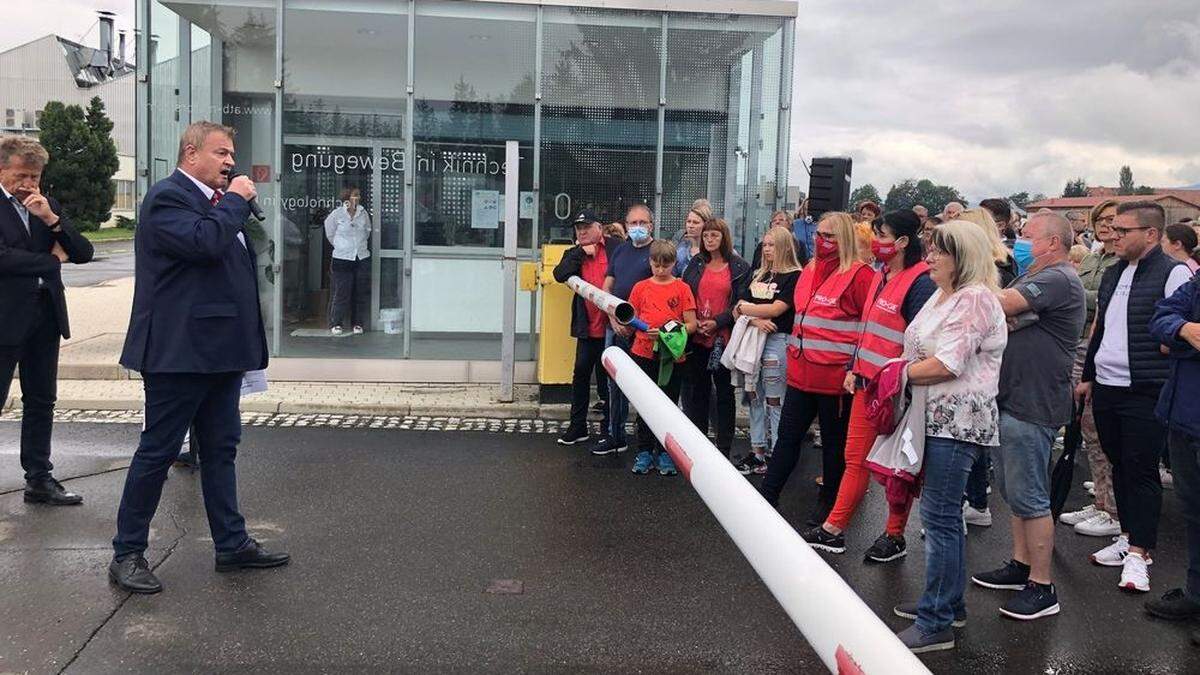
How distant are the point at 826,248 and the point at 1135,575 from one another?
7.62 feet

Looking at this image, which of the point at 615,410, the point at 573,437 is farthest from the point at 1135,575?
the point at 573,437

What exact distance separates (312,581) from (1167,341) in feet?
13.4

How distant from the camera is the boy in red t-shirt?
685 cm

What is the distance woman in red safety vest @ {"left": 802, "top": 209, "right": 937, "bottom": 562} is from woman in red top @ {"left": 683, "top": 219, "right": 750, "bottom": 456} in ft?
5.45

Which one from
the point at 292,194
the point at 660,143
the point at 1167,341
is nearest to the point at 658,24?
the point at 660,143

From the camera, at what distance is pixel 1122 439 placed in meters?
5.25

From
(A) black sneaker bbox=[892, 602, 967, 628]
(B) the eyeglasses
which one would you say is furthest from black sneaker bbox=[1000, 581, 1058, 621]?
(B) the eyeglasses

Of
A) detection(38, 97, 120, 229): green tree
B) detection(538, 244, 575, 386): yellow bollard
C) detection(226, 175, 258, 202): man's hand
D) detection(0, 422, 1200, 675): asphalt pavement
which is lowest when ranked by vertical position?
detection(0, 422, 1200, 675): asphalt pavement

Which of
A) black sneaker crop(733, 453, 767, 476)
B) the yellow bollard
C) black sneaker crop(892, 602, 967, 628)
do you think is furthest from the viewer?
the yellow bollard

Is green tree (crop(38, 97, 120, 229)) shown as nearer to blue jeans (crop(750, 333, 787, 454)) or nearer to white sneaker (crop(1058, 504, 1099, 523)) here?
blue jeans (crop(750, 333, 787, 454))

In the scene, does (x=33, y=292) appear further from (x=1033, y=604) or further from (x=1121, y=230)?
(x=1121, y=230)

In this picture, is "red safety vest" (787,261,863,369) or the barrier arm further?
the barrier arm

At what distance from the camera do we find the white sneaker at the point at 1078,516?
6.07 m

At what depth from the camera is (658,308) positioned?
6.87 m
